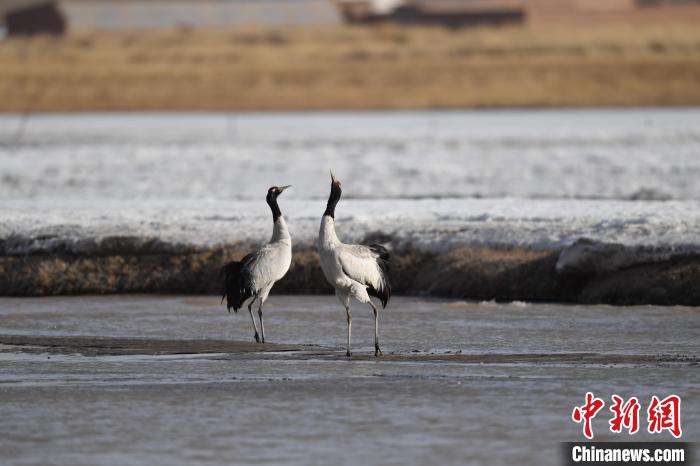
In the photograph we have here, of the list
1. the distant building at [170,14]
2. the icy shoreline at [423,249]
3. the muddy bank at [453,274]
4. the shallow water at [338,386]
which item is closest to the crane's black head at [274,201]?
the shallow water at [338,386]

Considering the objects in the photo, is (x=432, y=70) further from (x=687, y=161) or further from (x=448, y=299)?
(x=448, y=299)

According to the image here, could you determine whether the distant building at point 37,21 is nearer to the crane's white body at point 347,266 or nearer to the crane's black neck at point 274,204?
the crane's black neck at point 274,204

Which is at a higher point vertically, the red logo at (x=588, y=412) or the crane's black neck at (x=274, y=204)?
the crane's black neck at (x=274, y=204)

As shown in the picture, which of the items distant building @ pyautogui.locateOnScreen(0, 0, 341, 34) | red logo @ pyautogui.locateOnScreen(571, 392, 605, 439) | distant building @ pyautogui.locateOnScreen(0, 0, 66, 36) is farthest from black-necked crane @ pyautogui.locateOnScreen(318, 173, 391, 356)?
distant building @ pyautogui.locateOnScreen(0, 0, 66, 36)

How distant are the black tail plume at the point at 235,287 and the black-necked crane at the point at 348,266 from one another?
0.91 metres

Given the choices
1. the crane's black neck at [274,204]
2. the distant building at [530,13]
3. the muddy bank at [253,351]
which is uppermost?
the distant building at [530,13]

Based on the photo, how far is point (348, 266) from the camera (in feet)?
40.8

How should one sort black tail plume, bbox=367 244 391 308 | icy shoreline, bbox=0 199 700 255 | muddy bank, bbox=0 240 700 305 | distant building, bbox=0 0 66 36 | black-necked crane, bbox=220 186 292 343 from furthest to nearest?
distant building, bbox=0 0 66 36 < icy shoreline, bbox=0 199 700 255 < muddy bank, bbox=0 240 700 305 < black-necked crane, bbox=220 186 292 343 < black tail plume, bbox=367 244 391 308

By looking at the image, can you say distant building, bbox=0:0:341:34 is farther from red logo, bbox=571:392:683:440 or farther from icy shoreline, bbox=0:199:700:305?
red logo, bbox=571:392:683:440

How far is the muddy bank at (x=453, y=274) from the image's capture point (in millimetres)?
14789

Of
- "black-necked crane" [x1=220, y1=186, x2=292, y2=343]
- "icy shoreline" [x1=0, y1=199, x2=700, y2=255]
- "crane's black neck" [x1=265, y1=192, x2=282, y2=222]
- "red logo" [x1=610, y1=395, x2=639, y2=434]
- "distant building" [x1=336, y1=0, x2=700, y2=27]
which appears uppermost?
"distant building" [x1=336, y1=0, x2=700, y2=27]

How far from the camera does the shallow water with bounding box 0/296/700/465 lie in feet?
29.5

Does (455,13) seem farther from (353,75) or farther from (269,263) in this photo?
(269,263)

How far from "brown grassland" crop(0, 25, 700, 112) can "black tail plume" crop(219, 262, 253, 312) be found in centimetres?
3433
